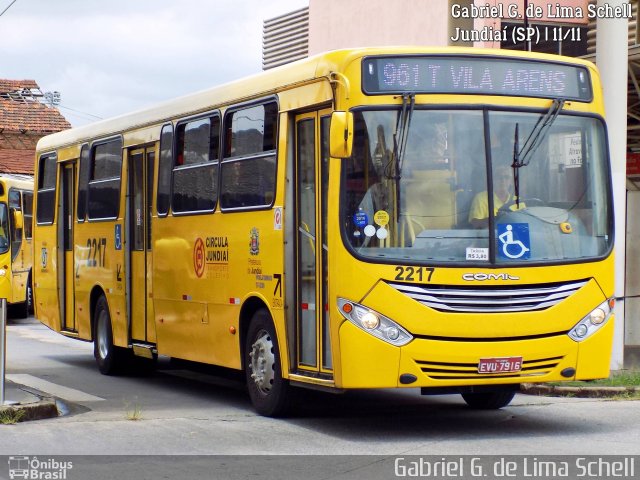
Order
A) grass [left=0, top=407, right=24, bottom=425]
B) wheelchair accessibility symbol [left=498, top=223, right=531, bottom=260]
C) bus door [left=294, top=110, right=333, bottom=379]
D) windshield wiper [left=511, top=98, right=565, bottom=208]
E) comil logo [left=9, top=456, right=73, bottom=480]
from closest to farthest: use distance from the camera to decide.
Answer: comil logo [left=9, top=456, right=73, bottom=480] → wheelchair accessibility symbol [left=498, top=223, right=531, bottom=260] → windshield wiper [left=511, top=98, right=565, bottom=208] → bus door [left=294, top=110, right=333, bottom=379] → grass [left=0, top=407, right=24, bottom=425]

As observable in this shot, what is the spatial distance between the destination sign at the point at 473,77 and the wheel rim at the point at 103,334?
7272mm

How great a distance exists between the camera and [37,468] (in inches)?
347

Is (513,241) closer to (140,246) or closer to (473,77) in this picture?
(473,77)

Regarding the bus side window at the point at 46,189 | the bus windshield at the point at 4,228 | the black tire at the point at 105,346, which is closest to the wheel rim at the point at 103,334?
the black tire at the point at 105,346

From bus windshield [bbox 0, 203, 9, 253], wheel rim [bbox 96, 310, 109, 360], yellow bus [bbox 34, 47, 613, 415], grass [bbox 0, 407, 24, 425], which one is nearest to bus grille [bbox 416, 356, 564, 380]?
yellow bus [bbox 34, 47, 613, 415]

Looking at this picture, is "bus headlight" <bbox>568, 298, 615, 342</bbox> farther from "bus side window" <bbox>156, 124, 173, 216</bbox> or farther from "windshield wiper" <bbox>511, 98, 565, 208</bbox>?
"bus side window" <bbox>156, 124, 173, 216</bbox>

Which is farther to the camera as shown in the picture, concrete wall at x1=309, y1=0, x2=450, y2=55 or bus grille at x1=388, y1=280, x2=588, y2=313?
concrete wall at x1=309, y1=0, x2=450, y2=55

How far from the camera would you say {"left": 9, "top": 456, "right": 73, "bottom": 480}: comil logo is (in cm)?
855

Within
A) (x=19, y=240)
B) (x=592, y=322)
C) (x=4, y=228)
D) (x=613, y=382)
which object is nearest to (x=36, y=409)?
(x=592, y=322)

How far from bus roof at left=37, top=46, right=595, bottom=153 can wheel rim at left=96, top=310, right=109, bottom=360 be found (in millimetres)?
2410

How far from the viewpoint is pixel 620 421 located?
37.6ft

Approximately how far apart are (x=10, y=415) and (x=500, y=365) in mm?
4290

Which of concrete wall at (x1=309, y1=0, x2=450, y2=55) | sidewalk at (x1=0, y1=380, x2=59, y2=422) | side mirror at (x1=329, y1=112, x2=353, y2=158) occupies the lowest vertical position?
sidewalk at (x1=0, y1=380, x2=59, y2=422)

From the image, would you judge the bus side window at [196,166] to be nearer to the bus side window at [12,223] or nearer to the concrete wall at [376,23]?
the bus side window at [12,223]
